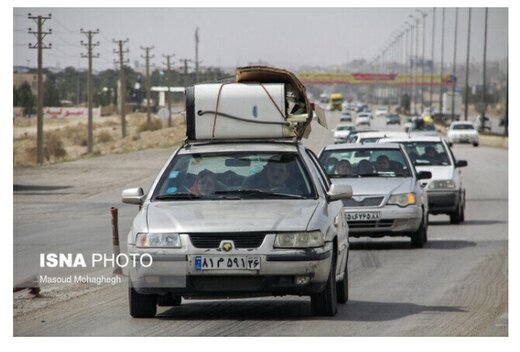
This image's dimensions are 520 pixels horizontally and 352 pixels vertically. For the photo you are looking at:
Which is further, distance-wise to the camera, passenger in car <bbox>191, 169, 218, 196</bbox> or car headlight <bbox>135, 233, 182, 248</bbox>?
passenger in car <bbox>191, 169, 218, 196</bbox>

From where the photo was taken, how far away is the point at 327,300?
1171 cm

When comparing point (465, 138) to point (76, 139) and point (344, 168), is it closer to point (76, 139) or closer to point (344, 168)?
point (76, 139)

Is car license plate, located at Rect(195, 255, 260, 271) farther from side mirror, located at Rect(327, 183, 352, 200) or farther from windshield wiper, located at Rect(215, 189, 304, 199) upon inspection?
side mirror, located at Rect(327, 183, 352, 200)

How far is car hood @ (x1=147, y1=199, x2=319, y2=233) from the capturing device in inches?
439

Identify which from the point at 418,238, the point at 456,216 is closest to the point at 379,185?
the point at 418,238

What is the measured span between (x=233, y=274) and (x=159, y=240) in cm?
65

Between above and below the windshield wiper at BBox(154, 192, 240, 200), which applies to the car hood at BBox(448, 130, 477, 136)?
below

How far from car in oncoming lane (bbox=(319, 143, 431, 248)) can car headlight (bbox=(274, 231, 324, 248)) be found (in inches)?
346

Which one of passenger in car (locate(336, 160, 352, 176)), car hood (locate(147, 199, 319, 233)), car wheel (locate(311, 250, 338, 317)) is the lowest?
car wheel (locate(311, 250, 338, 317))

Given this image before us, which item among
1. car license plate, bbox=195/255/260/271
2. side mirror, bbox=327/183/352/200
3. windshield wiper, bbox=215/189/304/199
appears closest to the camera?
car license plate, bbox=195/255/260/271

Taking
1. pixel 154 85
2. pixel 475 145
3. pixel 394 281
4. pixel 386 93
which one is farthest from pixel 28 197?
pixel 386 93

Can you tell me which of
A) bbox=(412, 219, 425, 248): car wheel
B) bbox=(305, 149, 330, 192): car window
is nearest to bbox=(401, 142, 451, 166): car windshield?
bbox=(412, 219, 425, 248): car wheel

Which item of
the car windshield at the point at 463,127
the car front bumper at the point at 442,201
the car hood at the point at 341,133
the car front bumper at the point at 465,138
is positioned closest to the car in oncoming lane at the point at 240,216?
the car front bumper at the point at 442,201
